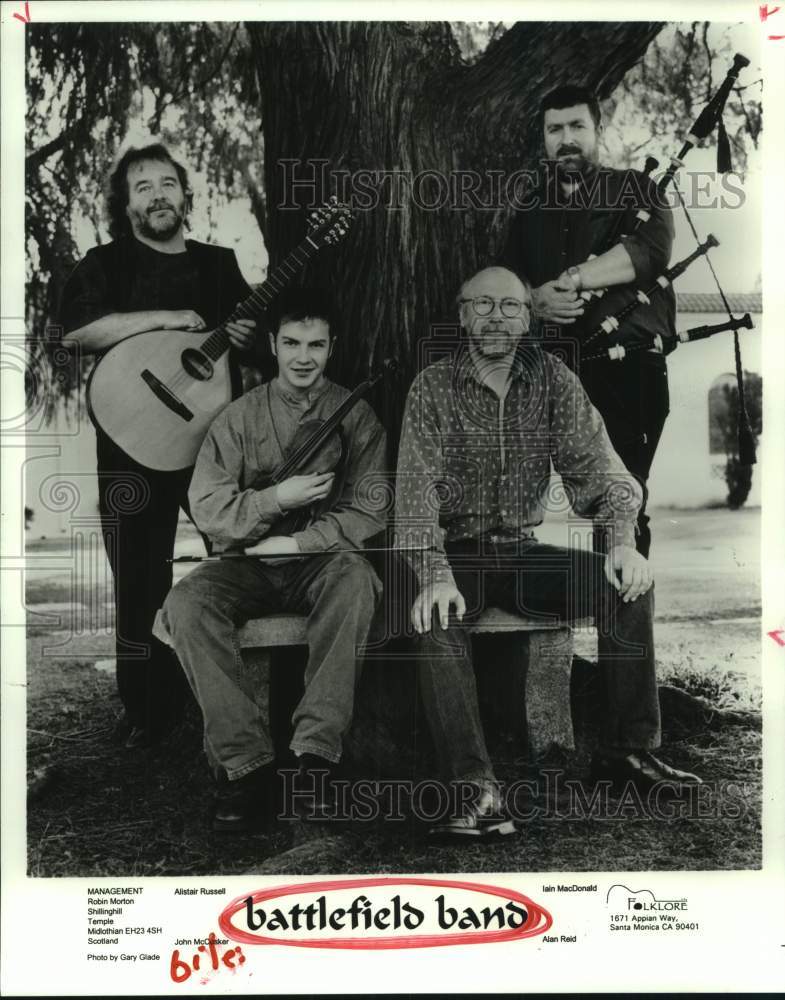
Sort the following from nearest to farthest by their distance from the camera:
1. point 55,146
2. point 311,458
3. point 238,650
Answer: point 238,650 → point 311,458 → point 55,146

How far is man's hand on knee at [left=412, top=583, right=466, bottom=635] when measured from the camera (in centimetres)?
448

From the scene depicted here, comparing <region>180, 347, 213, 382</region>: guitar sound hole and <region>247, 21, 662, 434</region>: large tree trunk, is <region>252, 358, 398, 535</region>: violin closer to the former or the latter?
<region>247, 21, 662, 434</region>: large tree trunk

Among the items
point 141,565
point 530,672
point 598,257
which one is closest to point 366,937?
point 530,672

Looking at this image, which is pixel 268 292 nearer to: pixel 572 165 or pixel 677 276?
pixel 572 165

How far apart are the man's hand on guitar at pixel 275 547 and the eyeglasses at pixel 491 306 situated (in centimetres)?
117

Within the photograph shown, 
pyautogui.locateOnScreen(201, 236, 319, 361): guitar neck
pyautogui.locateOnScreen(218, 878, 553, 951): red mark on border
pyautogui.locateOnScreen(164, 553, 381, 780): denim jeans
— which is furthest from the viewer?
pyautogui.locateOnScreen(201, 236, 319, 361): guitar neck

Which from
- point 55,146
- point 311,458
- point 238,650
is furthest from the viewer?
point 55,146

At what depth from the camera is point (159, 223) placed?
4.68 metres

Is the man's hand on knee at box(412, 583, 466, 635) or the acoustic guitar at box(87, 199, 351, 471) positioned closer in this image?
the man's hand on knee at box(412, 583, 466, 635)

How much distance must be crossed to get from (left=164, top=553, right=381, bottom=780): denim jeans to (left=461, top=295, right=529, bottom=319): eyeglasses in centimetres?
110

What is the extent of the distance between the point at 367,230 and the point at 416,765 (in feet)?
6.93

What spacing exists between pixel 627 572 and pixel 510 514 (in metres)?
0.51

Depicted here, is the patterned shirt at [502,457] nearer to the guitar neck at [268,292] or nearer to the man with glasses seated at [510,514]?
the man with glasses seated at [510,514]

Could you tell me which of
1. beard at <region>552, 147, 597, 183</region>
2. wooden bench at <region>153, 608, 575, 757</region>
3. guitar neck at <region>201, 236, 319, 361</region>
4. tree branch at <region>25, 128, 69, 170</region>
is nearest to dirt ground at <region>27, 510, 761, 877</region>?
wooden bench at <region>153, 608, 575, 757</region>
